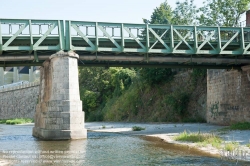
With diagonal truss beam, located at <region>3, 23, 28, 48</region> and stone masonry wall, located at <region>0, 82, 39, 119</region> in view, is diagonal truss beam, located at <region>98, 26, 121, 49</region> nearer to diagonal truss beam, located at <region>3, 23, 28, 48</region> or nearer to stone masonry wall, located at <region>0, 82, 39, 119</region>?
diagonal truss beam, located at <region>3, 23, 28, 48</region>

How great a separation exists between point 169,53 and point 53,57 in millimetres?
8094

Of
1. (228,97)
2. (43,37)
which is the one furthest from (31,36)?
(228,97)

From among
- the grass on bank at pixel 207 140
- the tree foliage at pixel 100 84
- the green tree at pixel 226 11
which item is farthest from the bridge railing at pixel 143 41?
the tree foliage at pixel 100 84

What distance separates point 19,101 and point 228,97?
59810mm

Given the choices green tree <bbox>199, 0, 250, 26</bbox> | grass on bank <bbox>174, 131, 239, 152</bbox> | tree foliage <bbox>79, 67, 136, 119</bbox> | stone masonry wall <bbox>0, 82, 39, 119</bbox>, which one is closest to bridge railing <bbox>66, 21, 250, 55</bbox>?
grass on bank <bbox>174, 131, 239, 152</bbox>

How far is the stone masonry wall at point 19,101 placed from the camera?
75938 millimetres

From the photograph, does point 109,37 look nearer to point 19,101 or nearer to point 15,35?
point 15,35

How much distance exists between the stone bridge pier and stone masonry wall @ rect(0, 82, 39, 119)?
53.8m

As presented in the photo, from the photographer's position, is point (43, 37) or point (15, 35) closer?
point (15, 35)

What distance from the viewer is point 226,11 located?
4425 centimetres

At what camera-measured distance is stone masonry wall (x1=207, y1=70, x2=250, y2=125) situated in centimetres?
2830

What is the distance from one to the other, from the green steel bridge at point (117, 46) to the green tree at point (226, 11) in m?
17.5

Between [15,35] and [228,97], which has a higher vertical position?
[15,35]

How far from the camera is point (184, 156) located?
1314 centimetres
